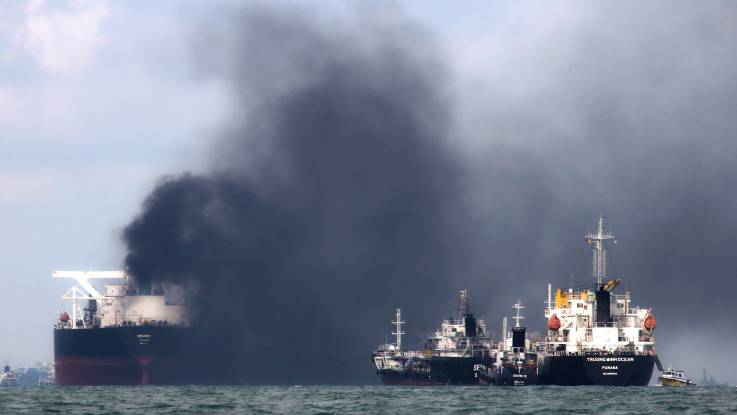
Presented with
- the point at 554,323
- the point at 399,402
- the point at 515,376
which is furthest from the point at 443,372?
the point at 399,402

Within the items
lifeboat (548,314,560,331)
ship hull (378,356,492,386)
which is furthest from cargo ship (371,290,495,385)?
lifeboat (548,314,560,331)

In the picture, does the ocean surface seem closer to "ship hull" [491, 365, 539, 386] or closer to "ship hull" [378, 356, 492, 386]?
"ship hull" [491, 365, 539, 386]

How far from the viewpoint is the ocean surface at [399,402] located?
4574 inches

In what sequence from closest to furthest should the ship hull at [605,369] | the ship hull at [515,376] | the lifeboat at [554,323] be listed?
1. the ship hull at [605,369]
2. the lifeboat at [554,323]
3. the ship hull at [515,376]

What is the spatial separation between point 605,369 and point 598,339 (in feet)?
18.8

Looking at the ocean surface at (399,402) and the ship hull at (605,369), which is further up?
the ship hull at (605,369)

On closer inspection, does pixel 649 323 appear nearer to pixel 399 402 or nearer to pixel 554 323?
pixel 554 323

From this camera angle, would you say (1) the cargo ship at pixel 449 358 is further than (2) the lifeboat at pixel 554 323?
Yes

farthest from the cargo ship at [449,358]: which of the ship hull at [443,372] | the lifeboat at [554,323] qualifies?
the lifeboat at [554,323]

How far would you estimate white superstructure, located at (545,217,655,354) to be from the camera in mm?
156000

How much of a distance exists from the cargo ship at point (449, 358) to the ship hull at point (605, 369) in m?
19.2

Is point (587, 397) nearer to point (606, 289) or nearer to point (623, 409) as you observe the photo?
point (623, 409)

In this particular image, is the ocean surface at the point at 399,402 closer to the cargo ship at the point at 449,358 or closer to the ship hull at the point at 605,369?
the ship hull at the point at 605,369

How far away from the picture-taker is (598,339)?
156500 mm
